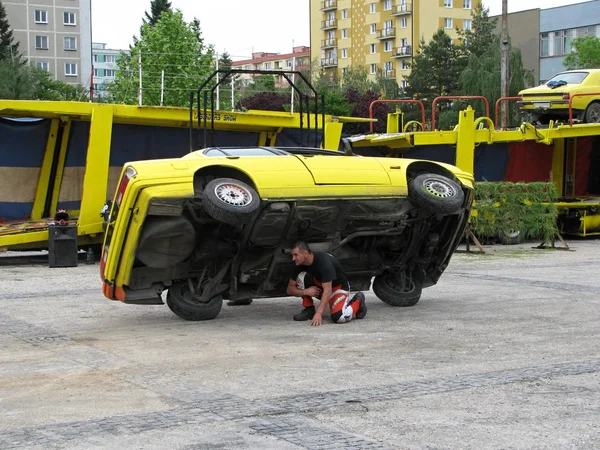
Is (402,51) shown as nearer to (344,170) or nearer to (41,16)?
(41,16)

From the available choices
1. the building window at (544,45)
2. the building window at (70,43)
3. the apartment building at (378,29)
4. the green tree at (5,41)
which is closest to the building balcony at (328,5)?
Answer: the apartment building at (378,29)

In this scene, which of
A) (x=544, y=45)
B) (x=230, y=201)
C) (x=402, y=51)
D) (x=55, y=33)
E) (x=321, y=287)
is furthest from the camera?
(x=55, y=33)

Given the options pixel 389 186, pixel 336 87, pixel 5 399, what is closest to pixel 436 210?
pixel 389 186

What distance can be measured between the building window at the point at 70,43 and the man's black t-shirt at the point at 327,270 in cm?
9742

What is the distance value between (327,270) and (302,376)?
251cm

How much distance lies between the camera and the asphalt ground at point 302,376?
19.1 feet

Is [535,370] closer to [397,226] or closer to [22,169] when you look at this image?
[397,226]

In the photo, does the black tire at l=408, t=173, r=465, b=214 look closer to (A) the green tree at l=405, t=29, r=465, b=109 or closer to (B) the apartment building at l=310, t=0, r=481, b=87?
(A) the green tree at l=405, t=29, r=465, b=109

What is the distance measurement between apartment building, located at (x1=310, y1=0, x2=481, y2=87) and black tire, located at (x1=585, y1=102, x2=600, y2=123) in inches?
2574

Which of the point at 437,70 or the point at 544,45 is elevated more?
the point at 544,45

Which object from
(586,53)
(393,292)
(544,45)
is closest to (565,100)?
(393,292)

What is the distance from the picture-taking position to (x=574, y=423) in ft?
19.7

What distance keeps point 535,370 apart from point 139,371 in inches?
119

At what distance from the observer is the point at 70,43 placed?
103 metres
